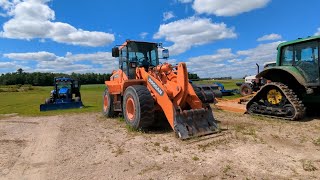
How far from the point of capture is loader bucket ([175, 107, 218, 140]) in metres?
7.84

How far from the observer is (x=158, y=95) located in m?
8.77

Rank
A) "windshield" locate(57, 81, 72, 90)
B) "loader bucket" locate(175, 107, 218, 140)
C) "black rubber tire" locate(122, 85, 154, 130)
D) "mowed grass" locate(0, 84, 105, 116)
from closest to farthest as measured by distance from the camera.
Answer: "loader bucket" locate(175, 107, 218, 140), "black rubber tire" locate(122, 85, 154, 130), "mowed grass" locate(0, 84, 105, 116), "windshield" locate(57, 81, 72, 90)

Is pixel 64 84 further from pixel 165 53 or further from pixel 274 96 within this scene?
pixel 274 96

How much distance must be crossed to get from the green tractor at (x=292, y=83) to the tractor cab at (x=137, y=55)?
3828mm

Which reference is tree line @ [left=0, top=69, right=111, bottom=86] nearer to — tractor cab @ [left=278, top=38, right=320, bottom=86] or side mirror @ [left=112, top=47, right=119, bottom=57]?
side mirror @ [left=112, top=47, right=119, bottom=57]

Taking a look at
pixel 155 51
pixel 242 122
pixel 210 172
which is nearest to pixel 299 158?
pixel 210 172

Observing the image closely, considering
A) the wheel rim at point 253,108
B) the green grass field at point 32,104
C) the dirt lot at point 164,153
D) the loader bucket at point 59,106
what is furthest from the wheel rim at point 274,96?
the loader bucket at point 59,106

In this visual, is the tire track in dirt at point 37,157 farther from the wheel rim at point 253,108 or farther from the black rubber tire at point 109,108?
the wheel rim at point 253,108

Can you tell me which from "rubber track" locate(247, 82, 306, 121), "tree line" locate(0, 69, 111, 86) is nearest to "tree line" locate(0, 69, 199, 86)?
"tree line" locate(0, 69, 111, 86)

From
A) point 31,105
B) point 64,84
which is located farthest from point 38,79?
point 64,84

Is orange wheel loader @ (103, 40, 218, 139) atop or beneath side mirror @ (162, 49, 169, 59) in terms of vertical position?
beneath

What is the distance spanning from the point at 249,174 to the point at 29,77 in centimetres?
9162

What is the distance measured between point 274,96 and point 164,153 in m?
5.86

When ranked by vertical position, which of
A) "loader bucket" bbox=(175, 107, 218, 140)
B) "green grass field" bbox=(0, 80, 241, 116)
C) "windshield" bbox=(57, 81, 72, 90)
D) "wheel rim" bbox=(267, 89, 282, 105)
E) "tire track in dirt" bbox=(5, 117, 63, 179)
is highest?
"windshield" bbox=(57, 81, 72, 90)
